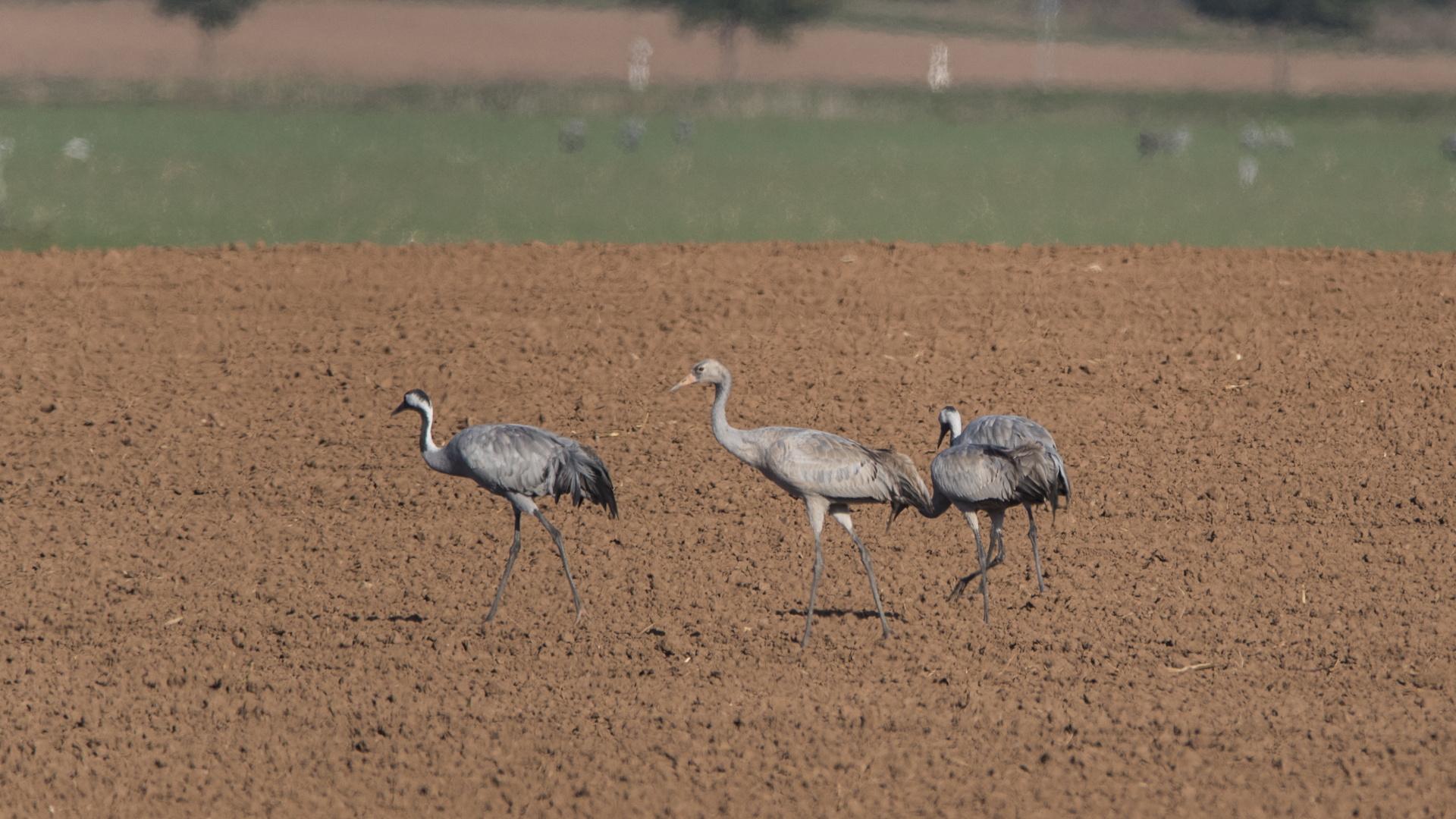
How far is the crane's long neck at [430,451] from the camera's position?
9156mm

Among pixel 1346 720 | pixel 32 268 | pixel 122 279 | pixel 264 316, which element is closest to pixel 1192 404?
pixel 1346 720

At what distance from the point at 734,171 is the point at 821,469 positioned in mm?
22458

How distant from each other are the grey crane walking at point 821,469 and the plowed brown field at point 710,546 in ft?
2.48

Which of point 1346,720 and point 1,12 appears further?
point 1,12

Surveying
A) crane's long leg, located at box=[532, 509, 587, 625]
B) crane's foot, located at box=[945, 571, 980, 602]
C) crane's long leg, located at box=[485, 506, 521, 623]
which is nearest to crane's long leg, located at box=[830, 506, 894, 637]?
crane's foot, located at box=[945, 571, 980, 602]

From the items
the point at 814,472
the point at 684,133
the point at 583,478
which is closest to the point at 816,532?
the point at 814,472

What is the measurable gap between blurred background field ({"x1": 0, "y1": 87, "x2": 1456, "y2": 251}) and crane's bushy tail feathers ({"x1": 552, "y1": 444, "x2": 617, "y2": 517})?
11.8m

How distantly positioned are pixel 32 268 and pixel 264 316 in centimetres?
361

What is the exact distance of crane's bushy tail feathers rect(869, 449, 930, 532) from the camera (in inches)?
340

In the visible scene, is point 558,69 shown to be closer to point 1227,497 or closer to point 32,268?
A: point 32,268

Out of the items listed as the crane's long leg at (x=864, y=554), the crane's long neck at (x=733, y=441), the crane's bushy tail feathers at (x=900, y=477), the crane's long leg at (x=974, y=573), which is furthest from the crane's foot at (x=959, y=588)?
the crane's long neck at (x=733, y=441)

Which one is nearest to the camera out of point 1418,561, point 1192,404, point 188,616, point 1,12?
point 188,616

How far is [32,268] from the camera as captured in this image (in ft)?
54.4

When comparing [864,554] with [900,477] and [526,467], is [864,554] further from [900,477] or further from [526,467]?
[526,467]
